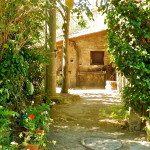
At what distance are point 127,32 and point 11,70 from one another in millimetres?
2601

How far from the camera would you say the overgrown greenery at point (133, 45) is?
4.55 meters

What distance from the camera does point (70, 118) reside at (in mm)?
6473

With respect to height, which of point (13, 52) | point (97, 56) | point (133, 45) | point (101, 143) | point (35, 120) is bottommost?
point (101, 143)

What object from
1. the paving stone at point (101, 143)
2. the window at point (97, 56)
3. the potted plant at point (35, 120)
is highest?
the window at point (97, 56)

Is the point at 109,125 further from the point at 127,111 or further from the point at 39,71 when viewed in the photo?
the point at 39,71

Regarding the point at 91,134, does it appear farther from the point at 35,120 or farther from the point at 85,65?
the point at 85,65

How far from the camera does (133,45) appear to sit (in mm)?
4820

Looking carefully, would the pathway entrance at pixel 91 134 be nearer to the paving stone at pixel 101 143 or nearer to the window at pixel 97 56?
the paving stone at pixel 101 143

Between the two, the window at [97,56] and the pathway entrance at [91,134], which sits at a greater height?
the window at [97,56]

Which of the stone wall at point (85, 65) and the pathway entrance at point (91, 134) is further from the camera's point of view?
the stone wall at point (85, 65)

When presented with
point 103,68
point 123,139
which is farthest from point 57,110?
point 103,68

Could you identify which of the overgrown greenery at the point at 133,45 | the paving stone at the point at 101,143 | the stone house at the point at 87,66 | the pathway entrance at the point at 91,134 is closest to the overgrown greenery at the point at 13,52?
the pathway entrance at the point at 91,134

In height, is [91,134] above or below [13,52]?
below

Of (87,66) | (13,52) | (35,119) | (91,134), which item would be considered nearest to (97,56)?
(87,66)
